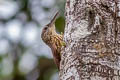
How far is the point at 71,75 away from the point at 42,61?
364 cm

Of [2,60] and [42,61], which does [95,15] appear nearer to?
[42,61]

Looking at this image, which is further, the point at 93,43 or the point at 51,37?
the point at 51,37

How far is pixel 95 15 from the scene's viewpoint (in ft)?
12.4

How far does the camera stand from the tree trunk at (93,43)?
3596 mm

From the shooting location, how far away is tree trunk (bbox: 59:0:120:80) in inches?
142

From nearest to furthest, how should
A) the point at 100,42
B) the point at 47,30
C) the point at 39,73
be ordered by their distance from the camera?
the point at 100,42 < the point at 47,30 < the point at 39,73

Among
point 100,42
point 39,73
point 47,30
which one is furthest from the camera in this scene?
point 39,73

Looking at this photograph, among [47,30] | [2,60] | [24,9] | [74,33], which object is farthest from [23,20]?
[74,33]

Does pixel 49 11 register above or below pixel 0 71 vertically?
above

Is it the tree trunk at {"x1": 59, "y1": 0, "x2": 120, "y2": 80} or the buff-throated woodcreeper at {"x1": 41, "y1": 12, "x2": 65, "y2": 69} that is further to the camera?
the buff-throated woodcreeper at {"x1": 41, "y1": 12, "x2": 65, "y2": 69}

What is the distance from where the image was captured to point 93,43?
12.1 ft

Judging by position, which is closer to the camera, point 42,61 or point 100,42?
point 100,42

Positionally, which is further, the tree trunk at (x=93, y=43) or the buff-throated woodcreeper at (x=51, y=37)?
the buff-throated woodcreeper at (x=51, y=37)

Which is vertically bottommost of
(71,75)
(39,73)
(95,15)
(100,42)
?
(39,73)
